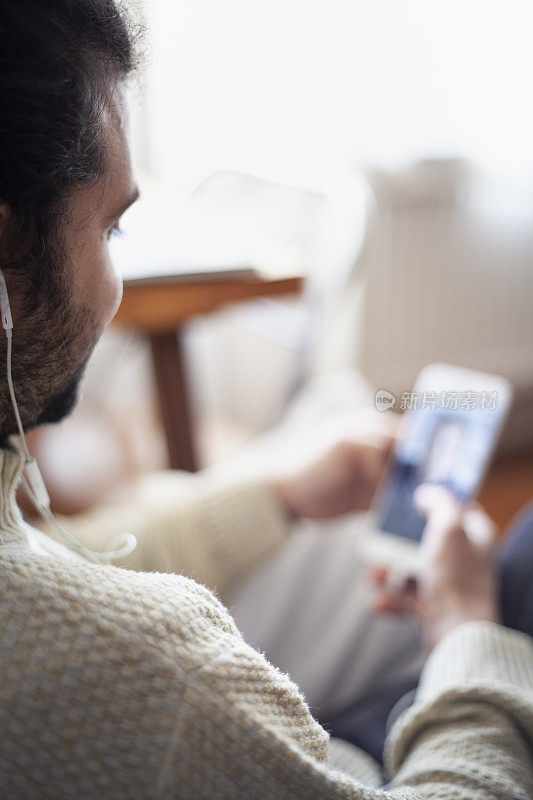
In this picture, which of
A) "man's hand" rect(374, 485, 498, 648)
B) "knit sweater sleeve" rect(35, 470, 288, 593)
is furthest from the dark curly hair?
"man's hand" rect(374, 485, 498, 648)

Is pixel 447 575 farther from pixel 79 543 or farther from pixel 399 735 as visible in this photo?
pixel 79 543

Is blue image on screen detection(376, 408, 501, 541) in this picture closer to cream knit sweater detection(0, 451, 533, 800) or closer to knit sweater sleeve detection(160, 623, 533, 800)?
knit sweater sleeve detection(160, 623, 533, 800)

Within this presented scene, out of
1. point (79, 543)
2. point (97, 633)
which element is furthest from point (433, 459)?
point (97, 633)

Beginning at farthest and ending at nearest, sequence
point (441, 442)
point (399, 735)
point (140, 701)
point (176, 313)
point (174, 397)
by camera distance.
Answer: point (174, 397)
point (176, 313)
point (441, 442)
point (399, 735)
point (140, 701)

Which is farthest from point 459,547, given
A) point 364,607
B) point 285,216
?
point 285,216

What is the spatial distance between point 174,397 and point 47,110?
784mm

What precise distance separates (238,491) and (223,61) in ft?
4.23

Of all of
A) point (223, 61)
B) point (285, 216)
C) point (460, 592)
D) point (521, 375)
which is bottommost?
point (521, 375)

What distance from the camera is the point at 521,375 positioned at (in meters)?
1.67

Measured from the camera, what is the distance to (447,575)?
0.61 m

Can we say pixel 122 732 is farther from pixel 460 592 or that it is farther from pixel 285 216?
pixel 285 216

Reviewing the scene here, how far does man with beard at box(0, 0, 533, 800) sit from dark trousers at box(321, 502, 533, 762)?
3.4 inches

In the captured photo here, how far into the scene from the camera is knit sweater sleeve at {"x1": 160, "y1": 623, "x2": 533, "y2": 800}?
27cm

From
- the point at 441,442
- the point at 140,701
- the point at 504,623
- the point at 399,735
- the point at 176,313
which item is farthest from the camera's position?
the point at 176,313
